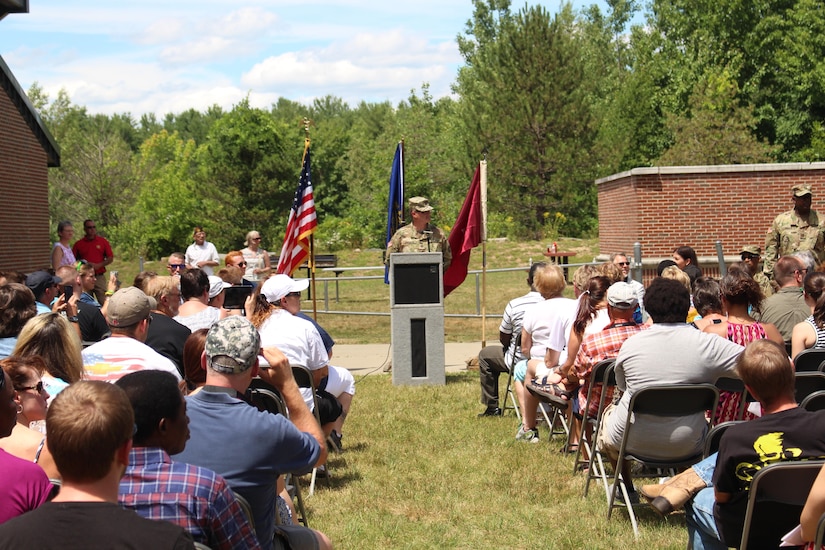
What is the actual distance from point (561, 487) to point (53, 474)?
13.4 feet

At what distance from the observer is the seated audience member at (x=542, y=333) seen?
25.8 ft

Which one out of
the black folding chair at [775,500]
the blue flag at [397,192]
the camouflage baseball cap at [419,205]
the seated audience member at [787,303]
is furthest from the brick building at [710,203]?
the black folding chair at [775,500]

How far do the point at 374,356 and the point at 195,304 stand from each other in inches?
273

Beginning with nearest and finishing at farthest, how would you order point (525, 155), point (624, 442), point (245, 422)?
point (245, 422), point (624, 442), point (525, 155)

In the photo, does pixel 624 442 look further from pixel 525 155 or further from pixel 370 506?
pixel 525 155

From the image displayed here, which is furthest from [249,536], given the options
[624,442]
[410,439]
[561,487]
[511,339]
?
[511,339]

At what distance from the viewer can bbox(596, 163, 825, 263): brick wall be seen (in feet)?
63.2

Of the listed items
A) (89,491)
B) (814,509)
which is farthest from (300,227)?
(89,491)

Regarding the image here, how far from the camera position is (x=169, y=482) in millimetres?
2990

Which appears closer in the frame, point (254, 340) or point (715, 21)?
point (254, 340)

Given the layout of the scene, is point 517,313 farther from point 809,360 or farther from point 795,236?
point 795,236

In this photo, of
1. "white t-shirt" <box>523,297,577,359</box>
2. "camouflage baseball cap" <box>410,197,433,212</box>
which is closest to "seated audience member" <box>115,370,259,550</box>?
"white t-shirt" <box>523,297,577,359</box>

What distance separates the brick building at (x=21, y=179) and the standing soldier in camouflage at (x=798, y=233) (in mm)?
14410

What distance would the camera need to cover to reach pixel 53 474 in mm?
3637
